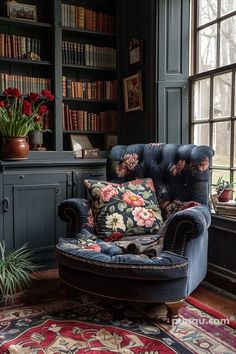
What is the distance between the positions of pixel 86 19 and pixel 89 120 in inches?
37.7

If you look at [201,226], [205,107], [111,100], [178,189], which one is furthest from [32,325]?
[111,100]

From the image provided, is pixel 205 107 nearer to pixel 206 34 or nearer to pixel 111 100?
pixel 206 34

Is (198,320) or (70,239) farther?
(70,239)

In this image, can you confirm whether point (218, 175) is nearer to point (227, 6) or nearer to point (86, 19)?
point (227, 6)

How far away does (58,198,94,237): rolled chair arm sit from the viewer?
254 cm

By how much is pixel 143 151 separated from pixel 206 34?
1.10 metres

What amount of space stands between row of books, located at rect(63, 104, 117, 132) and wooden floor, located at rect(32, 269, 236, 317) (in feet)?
4.63

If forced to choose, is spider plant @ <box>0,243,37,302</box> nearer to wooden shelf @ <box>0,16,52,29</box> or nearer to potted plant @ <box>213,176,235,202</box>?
potted plant @ <box>213,176,235,202</box>

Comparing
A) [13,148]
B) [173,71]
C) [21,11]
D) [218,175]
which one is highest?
[21,11]

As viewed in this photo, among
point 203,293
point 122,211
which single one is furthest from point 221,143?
point 203,293

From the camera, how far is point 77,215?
8.39ft

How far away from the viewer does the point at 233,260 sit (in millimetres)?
2633

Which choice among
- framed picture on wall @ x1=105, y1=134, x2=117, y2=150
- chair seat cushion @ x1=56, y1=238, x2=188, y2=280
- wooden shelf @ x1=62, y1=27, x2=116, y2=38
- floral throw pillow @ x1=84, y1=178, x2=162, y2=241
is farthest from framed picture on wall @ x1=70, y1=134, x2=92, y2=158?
chair seat cushion @ x1=56, y1=238, x2=188, y2=280

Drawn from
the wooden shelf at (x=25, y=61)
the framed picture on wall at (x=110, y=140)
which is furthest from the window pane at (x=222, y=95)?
the wooden shelf at (x=25, y=61)
